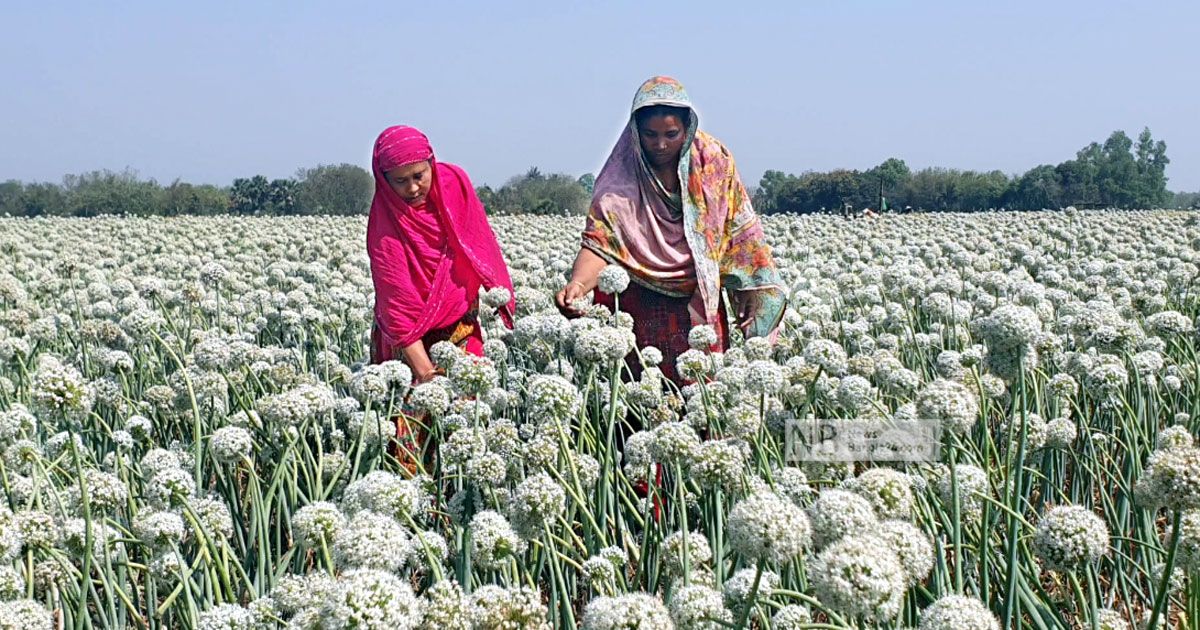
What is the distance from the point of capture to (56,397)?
2744 millimetres

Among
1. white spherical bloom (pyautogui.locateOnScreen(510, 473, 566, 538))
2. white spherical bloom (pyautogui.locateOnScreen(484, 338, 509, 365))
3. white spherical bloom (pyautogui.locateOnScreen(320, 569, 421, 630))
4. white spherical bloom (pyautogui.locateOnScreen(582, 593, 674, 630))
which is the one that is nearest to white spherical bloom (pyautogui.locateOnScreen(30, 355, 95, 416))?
white spherical bloom (pyautogui.locateOnScreen(510, 473, 566, 538))

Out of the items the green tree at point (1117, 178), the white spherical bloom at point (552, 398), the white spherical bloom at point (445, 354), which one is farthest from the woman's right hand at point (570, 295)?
the green tree at point (1117, 178)

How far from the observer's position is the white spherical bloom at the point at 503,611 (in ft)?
Result: 5.68

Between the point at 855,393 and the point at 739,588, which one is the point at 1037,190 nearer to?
the point at 855,393

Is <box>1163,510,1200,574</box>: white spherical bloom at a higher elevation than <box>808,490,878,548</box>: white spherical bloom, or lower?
lower

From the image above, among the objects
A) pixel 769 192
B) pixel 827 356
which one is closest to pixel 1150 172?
pixel 769 192

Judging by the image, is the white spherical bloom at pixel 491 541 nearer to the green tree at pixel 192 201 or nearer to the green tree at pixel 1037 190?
the green tree at pixel 192 201

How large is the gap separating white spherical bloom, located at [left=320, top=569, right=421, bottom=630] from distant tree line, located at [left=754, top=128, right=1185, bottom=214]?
30159mm

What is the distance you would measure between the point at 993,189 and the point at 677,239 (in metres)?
36.1

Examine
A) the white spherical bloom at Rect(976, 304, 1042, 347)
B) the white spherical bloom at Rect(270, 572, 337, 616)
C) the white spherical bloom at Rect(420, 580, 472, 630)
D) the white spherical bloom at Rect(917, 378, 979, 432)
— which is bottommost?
the white spherical bloom at Rect(270, 572, 337, 616)

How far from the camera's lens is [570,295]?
464 cm

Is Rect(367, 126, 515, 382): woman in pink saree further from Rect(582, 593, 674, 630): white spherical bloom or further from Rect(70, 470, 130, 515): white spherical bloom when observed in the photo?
Rect(582, 593, 674, 630): white spherical bloom

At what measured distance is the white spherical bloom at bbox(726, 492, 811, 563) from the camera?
1761 mm

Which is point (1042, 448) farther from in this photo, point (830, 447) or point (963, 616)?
point (963, 616)
